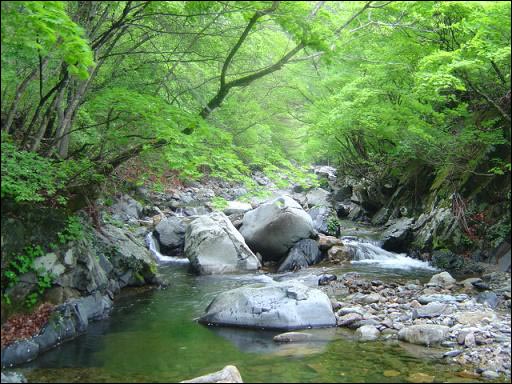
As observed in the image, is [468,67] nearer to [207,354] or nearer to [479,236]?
[479,236]

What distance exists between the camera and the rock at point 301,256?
14.5 metres

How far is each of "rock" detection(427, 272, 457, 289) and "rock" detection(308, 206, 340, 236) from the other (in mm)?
6616

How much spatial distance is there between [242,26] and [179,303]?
250 inches

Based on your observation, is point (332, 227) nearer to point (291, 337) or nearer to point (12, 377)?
point (291, 337)

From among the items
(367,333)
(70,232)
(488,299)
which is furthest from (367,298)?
(70,232)

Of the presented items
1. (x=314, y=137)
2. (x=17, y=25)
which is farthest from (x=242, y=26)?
(x=314, y=137)

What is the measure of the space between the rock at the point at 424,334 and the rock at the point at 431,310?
909 mm

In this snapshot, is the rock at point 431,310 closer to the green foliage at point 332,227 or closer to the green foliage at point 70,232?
the green foliage at point 70,232

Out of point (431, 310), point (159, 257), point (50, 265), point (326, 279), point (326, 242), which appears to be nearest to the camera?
point (50, 265)

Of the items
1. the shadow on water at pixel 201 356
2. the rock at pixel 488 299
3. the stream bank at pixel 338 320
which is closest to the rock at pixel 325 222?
the stream bank at pixel 338 320

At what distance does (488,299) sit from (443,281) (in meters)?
1.86

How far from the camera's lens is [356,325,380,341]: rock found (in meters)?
8.02

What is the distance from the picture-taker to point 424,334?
25.3 ft

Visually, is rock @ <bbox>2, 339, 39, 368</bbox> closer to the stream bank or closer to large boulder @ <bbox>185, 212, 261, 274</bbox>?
the stream bank
